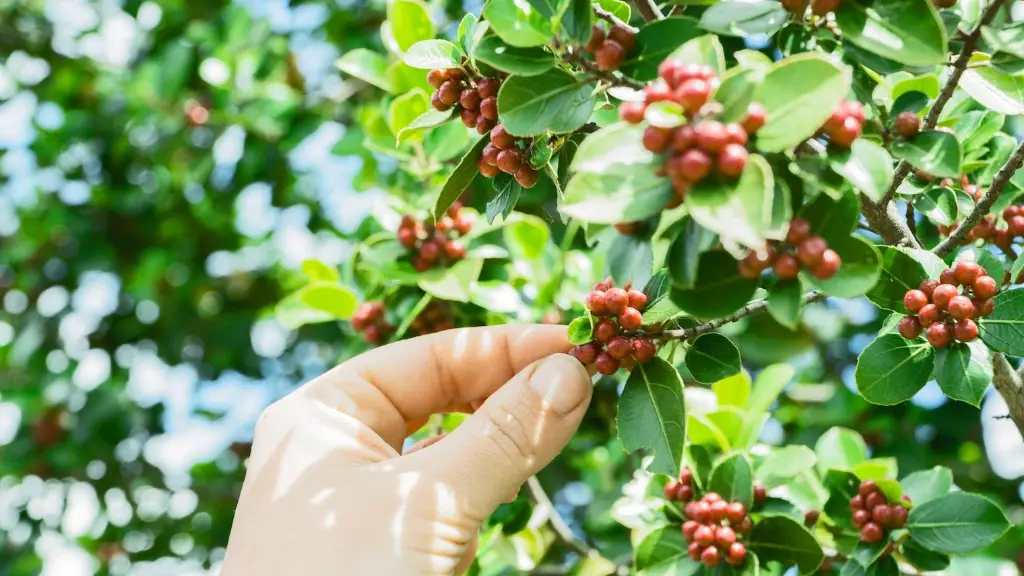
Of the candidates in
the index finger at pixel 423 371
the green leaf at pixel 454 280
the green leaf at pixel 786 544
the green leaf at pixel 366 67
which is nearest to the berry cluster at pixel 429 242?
the green leaf at pixel 454 280

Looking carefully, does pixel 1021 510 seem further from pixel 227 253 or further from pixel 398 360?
pixel 227 253

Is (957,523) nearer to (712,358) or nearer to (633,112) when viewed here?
(712,358)

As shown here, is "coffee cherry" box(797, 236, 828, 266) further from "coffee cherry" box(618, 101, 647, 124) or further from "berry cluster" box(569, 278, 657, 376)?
"berry cluster" box(569, 278, 657, 376)

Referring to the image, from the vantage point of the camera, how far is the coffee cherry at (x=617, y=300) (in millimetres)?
1316

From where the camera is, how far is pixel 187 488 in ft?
12.6

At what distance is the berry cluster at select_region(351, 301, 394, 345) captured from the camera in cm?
218

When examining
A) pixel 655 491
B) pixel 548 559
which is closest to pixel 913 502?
pixel 655 491

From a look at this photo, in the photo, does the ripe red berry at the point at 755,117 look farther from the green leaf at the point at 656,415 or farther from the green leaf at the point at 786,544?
the green leaf at the point at 786,544

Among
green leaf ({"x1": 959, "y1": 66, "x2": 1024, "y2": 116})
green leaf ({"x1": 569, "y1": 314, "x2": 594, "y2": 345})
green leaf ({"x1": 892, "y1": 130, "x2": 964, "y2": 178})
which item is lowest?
green leaf ({"x1": 569, "y1": 314, "x2": 594, "y2": 345})

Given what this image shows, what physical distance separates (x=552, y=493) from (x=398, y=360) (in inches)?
56.5

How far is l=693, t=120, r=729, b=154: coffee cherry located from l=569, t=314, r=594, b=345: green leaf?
22.0 inches

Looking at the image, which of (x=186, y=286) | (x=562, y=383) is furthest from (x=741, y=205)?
(x=186, y=286)

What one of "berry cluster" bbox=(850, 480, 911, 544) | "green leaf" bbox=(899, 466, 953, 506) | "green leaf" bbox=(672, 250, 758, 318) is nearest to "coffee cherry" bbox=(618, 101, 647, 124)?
"green leaf" bbox=(672, 250, 758, 318)

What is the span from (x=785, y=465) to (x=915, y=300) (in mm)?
648
